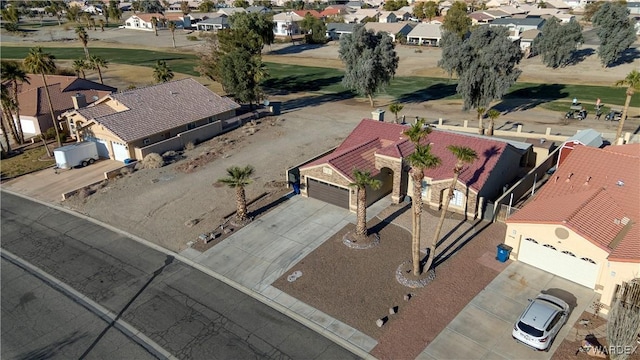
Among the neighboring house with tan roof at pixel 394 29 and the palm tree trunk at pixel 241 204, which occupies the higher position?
the neighboring house with tan roof at pixel 394 29

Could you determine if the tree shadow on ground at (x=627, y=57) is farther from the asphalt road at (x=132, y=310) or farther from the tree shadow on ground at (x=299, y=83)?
the asphalt road at (x=132, y=310)

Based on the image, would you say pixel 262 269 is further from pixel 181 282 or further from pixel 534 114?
pixel 534 114

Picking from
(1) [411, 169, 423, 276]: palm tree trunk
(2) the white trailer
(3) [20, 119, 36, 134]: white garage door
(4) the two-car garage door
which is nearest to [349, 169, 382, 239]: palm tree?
(1) [411, 169, 423, 276]: palm tree trunk

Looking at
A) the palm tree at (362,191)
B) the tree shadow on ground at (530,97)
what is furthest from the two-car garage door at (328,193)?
the tree shadow on ground at (530,97)

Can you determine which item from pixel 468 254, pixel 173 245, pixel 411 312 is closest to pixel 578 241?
pixel 468 254

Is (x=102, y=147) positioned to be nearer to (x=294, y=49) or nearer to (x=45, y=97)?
(x=45, y=97)
